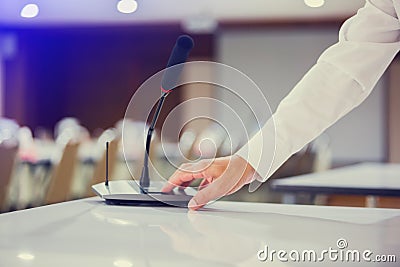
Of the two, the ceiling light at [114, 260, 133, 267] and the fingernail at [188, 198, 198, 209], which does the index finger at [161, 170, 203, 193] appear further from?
the ceiling light at [114, 260, 133, 267]

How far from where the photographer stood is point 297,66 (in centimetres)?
427

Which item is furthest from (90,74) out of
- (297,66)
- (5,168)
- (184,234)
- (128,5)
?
(184,234)

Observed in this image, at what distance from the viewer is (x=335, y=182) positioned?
1.25m

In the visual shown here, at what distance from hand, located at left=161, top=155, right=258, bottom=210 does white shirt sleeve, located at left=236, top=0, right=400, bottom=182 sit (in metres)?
0.01

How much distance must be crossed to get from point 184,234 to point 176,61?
10.1 inches

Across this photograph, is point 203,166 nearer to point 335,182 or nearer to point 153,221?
point 153,221

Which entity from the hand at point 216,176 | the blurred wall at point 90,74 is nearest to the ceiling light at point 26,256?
the hand at point 216,176

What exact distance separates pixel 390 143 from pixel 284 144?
3975 millimetres

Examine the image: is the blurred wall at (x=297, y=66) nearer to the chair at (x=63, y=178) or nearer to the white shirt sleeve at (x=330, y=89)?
the chair at (x=63, y=178)

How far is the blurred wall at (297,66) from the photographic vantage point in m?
4.31

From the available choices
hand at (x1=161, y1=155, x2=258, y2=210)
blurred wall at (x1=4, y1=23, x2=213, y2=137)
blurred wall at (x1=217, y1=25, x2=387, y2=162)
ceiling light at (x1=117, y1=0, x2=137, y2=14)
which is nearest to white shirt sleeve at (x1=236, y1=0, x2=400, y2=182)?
hand at (x1=161, y1=155, x2=258, y2=210)

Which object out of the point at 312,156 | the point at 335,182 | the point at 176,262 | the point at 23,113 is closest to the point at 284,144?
the point at 176,262

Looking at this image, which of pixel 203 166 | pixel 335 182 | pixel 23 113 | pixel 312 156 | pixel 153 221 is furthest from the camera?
pixel 23 113

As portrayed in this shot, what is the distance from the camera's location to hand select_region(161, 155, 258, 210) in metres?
0.66
